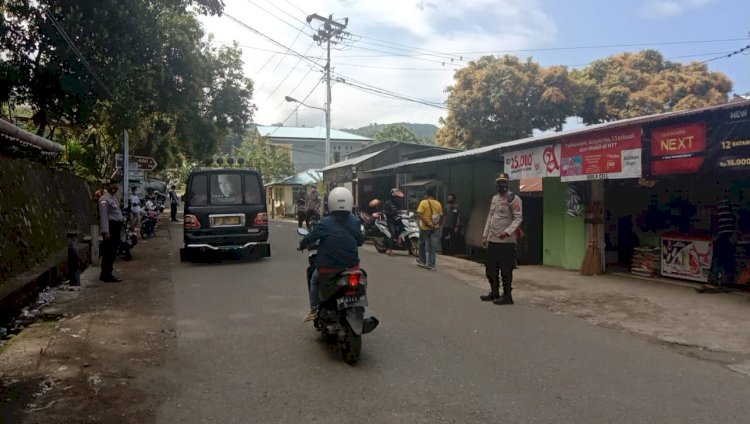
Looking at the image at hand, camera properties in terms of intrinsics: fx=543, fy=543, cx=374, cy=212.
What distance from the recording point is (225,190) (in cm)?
1221

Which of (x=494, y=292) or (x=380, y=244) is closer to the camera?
(x=494, y=292)

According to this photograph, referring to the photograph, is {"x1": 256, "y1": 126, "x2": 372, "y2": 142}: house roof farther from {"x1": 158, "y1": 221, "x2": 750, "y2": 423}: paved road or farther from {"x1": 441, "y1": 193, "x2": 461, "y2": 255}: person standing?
{"x1": 158, "y1": 221, "x2": 750, "y2": 423}: paved road

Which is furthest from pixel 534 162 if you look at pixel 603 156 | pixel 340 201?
pixel 340 201

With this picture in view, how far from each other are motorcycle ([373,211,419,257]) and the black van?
389cm

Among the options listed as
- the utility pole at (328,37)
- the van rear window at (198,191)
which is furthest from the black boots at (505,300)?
the utility pole at (328,37)

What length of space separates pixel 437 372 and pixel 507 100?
98.5 feet

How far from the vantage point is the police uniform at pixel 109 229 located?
9547 millimetres

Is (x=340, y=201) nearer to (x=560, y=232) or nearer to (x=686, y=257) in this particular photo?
(x=686, y=257)

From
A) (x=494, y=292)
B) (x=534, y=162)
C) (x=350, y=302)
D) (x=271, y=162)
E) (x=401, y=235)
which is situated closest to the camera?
(x=350, y=302)

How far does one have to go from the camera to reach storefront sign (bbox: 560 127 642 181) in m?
8.97

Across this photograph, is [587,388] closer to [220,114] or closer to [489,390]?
[489,390]

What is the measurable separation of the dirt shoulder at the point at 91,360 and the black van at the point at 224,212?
3125mm

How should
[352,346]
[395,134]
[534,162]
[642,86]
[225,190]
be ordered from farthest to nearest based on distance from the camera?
[395,134], [642,86], [225,190], [534,162], [352,346]

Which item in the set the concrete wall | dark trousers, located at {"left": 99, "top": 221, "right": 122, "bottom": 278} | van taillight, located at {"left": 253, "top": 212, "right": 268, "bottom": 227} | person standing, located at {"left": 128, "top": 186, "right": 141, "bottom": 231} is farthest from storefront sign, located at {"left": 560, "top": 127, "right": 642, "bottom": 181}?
person standing, located at {"left": 128, "top": 186, "right": 141, "bottom": 231}
